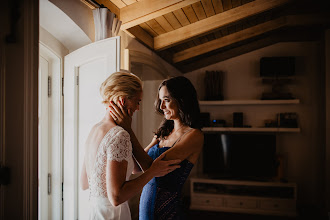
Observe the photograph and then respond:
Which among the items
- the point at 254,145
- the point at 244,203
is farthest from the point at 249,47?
the point at 244,203

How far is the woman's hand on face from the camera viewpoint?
143cm

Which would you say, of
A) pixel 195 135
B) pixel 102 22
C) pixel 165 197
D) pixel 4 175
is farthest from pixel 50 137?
pixel 195 135

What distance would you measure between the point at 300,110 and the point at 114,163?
454 cm

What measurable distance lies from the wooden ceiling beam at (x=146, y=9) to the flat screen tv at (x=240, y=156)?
2744mm

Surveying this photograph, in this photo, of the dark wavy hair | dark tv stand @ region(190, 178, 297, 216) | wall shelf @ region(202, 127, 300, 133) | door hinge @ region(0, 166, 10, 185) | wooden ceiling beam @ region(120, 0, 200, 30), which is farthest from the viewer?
wall shelf @ region(202, 127, 300, 133)

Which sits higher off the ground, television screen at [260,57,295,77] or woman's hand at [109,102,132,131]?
television screen at [260,57,295,77]

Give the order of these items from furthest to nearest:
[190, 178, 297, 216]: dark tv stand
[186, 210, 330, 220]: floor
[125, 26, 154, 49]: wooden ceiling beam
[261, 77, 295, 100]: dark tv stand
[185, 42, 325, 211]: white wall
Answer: [185, 42, 325, 211]: white wall < [261, 77, 295, 100]: dark tv stand < [190, 178, 297, 216]: dark tv stand < [186, 210, 330, 220]: floor < [125, 26, 154, 49]: wooden ceiling beam

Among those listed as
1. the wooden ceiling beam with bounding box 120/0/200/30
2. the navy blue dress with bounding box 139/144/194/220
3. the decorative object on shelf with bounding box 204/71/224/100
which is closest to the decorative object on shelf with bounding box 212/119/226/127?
the decorative object on shelf with bounding box 204/71/224/100

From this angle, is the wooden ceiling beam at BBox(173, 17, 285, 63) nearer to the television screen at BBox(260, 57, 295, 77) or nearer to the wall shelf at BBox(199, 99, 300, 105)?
the television screen at BBox(260, 57, 295, 77)

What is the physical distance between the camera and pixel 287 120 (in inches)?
180

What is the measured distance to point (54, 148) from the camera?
2.38m

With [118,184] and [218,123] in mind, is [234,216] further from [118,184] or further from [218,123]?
[118,184]

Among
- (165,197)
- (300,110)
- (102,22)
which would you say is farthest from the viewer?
(300,110)

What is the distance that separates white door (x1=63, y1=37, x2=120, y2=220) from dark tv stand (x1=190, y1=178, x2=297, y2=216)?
2.69 meters
